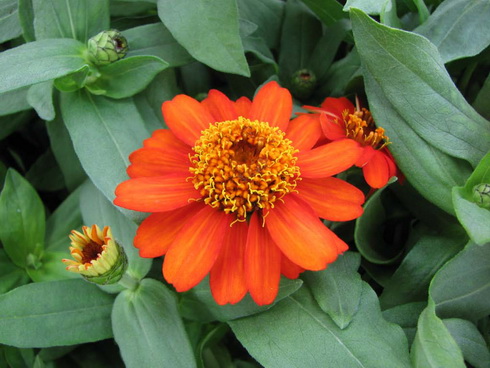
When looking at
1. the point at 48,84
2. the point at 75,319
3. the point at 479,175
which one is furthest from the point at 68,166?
the point at 479,175

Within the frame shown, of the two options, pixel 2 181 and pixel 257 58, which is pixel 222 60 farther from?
pixel 2 181

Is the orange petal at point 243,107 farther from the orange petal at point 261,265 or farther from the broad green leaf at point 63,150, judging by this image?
the broad green leaf at point 63,150

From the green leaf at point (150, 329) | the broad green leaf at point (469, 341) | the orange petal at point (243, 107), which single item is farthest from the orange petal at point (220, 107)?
the broad green leaf at point (469, 341)

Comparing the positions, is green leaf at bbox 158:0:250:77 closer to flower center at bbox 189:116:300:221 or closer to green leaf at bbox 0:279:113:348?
flower center at bbox 189:116:300:221

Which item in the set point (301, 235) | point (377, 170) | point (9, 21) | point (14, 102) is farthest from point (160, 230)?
point (9, 21)

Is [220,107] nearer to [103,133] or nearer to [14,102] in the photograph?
[103,133]

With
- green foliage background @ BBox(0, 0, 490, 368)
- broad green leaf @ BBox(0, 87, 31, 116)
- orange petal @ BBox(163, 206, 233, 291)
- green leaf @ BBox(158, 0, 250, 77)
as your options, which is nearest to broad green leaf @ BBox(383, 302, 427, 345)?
green foliage background @ BBox(0, 0, 490, 368)

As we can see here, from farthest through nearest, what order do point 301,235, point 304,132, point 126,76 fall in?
1. point 126,76
2. point 304,132
3. point 301,235
